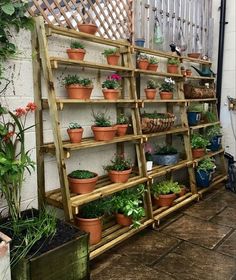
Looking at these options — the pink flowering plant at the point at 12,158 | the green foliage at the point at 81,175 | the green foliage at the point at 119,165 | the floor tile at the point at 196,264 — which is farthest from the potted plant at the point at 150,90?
the floor tile at the point at 196,264

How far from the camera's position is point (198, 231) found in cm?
279

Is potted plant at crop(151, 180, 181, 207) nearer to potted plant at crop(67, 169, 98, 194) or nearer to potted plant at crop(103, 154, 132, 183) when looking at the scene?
potted plant at crop(103, 154, 132, 183)

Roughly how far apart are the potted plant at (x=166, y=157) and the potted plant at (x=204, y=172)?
50 centimetres

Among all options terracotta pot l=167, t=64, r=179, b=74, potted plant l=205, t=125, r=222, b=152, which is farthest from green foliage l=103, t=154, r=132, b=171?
potted plant l=205, t=125, r=222, b=152

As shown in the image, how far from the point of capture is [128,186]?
8.56ft

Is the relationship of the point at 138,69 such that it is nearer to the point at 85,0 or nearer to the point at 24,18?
the point at 85,0

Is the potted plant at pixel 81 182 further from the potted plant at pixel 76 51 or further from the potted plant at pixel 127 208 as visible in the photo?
the potted plant at pixel 76 51

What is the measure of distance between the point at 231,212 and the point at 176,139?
1.17 m

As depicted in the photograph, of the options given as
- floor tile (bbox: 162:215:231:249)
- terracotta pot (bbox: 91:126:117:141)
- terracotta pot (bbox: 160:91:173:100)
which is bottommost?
floor tile (bbox: 162:215:231:249)

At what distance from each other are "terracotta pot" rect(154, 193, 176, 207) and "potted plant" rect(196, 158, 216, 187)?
69 cm

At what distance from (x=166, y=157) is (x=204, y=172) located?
709mm

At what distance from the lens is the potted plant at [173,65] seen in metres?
3.41

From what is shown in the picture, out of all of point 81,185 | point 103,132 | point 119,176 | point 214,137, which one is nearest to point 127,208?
point 119,176

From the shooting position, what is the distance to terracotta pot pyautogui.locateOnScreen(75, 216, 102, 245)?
228 cm
